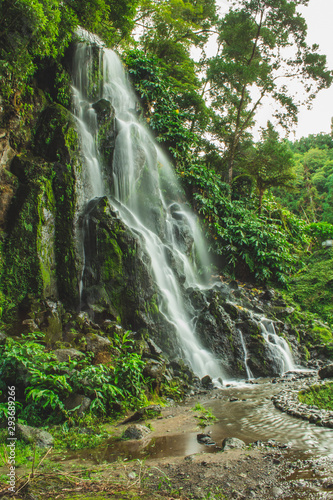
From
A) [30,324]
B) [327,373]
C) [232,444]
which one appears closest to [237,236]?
[327,373]

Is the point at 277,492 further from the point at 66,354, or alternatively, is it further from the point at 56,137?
the point at 56,137

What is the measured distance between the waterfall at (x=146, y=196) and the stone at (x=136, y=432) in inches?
143

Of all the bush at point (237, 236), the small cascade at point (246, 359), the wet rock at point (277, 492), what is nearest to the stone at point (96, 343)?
the small cascade at point (246, 359)

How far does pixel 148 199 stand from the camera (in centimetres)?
1128

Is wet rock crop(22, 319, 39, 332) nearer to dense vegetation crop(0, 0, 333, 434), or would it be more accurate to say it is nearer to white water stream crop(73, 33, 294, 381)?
dense vegetation crop(0, 0, 333, 434)

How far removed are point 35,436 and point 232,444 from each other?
221 centimetres

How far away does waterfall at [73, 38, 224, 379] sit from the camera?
869cm

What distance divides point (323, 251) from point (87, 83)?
44.9 ft

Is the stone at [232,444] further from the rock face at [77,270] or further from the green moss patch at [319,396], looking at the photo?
the rock face at [77,270]

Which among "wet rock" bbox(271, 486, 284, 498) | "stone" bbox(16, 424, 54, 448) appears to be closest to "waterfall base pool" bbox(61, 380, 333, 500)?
"wet rock" bbox(271, 486, 284, 498)

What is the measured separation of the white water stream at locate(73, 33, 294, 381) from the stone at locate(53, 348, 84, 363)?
121 inches

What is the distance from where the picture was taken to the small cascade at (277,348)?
831cm

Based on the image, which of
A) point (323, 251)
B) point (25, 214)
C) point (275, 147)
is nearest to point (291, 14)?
point (275, 147)

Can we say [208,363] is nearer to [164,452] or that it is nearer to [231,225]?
[164,452]
